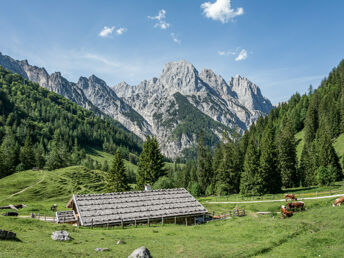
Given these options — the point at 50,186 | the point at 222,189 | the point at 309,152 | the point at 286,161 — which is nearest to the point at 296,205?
the point at 286,161

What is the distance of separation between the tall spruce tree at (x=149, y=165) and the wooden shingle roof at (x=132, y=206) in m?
28.3

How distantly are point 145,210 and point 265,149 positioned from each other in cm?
4768

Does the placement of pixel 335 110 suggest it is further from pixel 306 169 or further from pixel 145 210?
pixel 145 210

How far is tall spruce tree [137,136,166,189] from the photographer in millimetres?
74312

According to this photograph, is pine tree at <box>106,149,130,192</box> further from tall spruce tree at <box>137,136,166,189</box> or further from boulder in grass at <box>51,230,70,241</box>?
boulder in grass at <box>51,230,70,241</box>

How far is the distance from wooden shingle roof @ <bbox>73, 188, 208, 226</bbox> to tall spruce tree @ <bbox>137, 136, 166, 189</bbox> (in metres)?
28.3

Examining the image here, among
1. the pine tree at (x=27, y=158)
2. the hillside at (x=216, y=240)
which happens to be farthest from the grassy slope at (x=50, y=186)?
the hillside at (x=216, y=240)

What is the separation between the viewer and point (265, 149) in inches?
2872

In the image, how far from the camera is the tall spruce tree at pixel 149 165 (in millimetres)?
74312

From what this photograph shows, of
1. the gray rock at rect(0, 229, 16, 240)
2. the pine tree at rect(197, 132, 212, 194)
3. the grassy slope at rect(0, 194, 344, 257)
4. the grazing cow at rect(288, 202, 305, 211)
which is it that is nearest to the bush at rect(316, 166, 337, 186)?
the grazing cow at rect(288, 202, 305, 211)

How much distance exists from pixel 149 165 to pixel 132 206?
114 feet

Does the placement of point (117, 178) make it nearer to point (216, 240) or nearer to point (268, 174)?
point (268, 174)

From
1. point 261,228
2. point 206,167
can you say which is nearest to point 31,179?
point 206,167

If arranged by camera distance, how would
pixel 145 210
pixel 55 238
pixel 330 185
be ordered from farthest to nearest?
pixel 330 185
pixel 145 210
pixel 55 238
